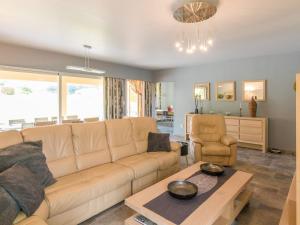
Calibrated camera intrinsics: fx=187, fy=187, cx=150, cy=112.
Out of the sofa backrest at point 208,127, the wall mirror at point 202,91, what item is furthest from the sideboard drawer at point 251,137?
the wall mirror at point 202,91

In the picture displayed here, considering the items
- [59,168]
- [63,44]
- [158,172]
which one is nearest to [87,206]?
[59,168]

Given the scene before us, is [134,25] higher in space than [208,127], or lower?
higher

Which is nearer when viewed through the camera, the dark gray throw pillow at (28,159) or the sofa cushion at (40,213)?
the sofa cushion at (40,213)

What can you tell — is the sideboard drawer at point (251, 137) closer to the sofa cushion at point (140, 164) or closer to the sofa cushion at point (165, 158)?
the sofa cushion at point (165, 158)

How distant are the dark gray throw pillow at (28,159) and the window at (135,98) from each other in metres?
4.83

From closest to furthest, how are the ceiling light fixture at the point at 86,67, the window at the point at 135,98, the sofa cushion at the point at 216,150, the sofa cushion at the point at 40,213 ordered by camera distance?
1. the sofa cushion at the point at 40,213
2. the sofa cushion at the point at 216,150
3. the ceiling light fixture at the point at 86,67
4. the window at the point at 135,98

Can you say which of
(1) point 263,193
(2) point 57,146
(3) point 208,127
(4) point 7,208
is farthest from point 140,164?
(3) point 208,127

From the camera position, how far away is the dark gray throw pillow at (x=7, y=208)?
1320 millimetres

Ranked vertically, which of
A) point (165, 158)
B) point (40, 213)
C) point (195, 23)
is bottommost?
point (40, 213)

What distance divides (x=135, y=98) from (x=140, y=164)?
185 inches

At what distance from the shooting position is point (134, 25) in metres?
2.98

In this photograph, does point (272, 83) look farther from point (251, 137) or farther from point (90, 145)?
point (90, 145)

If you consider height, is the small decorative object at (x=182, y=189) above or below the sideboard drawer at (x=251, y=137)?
below

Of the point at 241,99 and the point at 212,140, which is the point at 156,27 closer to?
the point at 212,140
